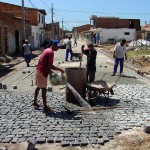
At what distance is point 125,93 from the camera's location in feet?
35.9

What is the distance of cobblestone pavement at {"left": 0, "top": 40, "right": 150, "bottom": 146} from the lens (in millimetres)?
6461

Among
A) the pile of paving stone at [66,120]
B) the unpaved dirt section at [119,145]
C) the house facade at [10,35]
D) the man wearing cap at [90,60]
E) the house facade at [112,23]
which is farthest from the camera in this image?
the house facade at [112,23]

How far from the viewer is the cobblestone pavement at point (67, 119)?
6461mm

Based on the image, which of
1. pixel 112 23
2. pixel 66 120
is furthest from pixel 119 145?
pixel 112 23

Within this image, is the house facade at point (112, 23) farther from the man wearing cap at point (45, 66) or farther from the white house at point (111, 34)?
the man wearing cap at point (45, 66)

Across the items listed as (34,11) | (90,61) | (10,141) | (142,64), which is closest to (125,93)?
(90,61)

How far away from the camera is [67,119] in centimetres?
771

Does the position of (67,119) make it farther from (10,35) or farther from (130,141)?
(10,35)

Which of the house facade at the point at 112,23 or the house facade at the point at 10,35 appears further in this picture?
the house facade at the point at 112,23

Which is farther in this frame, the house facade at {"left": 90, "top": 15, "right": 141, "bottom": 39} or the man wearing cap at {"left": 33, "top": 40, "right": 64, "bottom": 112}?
the house facade at {"left": 90, "top": 15, "right": 141, "bottom": 39}

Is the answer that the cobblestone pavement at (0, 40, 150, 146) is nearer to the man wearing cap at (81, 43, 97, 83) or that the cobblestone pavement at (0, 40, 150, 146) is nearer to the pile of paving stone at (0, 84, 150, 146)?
the pile of paving stone at (0, 84, 150, 146)

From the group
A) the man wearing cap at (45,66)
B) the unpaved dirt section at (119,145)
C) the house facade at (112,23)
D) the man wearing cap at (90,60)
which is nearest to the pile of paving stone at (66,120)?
the unpaved dirt section at (119,145)

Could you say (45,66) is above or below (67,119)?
above

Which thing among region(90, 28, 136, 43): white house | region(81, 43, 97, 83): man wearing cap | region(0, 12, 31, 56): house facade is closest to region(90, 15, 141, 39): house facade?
region(90, 28, 136, 43): white house
